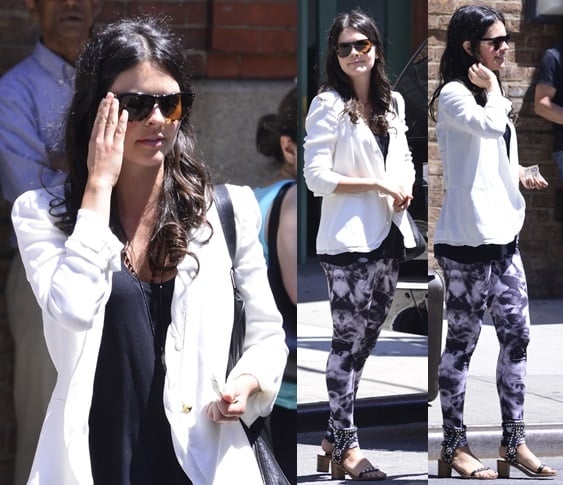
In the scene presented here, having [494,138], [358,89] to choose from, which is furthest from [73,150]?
[494,138]

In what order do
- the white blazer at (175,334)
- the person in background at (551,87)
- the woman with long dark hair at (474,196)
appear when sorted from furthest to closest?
the person in background at (551,87)
the woman with long dark hair at (474,196)
the white blazer at (175,334)

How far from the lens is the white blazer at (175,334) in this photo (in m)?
2.38

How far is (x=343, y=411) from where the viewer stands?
11.9 feet

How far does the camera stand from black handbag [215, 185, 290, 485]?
2.62 metres

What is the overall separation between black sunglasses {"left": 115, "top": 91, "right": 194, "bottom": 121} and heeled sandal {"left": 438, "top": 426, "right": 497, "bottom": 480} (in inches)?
103

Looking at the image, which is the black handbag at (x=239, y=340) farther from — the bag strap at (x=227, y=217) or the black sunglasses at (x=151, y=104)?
the black sunglasses at (x=151, y=104)

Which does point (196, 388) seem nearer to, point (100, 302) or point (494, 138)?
point (100, 302)

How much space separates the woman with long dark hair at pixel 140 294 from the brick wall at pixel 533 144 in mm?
5071

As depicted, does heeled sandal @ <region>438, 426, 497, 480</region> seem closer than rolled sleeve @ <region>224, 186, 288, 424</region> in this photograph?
No

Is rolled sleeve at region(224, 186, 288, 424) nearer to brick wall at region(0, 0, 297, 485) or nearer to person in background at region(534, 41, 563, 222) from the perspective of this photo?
brick wall at region(0, 0, 297, 485)

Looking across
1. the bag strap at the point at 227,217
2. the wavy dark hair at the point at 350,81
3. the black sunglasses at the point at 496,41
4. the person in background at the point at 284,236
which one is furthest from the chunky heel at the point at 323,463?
the black sunglasses at the point at 496,41

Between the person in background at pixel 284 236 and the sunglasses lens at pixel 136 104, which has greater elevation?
the sunglasses lens at pixel 136 104

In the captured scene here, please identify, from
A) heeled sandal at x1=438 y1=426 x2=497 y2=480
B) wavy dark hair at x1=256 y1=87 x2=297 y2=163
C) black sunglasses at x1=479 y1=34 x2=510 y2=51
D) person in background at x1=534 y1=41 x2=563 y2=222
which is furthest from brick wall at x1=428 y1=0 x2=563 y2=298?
wavy dark hair at x1=256 y1=87 x2=297 y2=163

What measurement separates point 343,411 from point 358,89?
0.85 m
